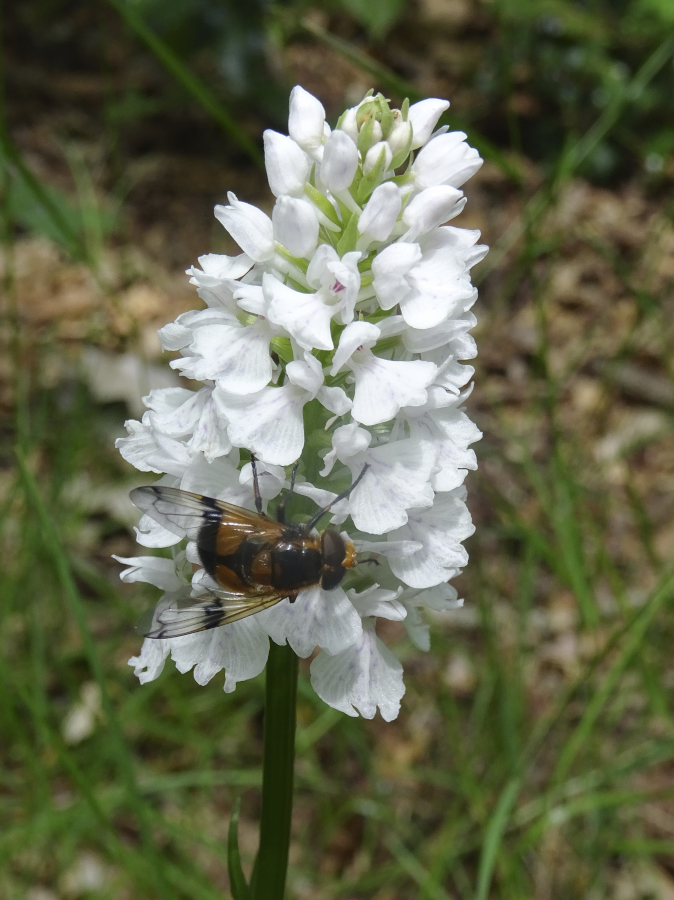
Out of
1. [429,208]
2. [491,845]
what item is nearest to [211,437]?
[429,208]

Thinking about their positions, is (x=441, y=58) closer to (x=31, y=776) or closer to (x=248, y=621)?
(x=31, y=776)

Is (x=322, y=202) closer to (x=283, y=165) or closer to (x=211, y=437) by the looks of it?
(x=283, y=165)

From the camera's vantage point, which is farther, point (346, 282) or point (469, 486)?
point (469, 486)

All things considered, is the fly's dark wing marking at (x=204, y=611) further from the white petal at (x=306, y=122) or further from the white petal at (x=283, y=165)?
the white petal at (x=306, y=122)

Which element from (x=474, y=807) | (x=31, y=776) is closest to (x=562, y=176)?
(x=474, y=807)

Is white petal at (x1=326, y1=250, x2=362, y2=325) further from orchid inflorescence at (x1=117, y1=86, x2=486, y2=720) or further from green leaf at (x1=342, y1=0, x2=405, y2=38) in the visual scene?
green leaf at (x1=342, y1=0, x2=405, y2=38)

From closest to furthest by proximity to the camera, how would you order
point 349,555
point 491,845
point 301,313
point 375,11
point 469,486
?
point 301,313, point 349,555, point 491,845, point 469,486, point 375,11
